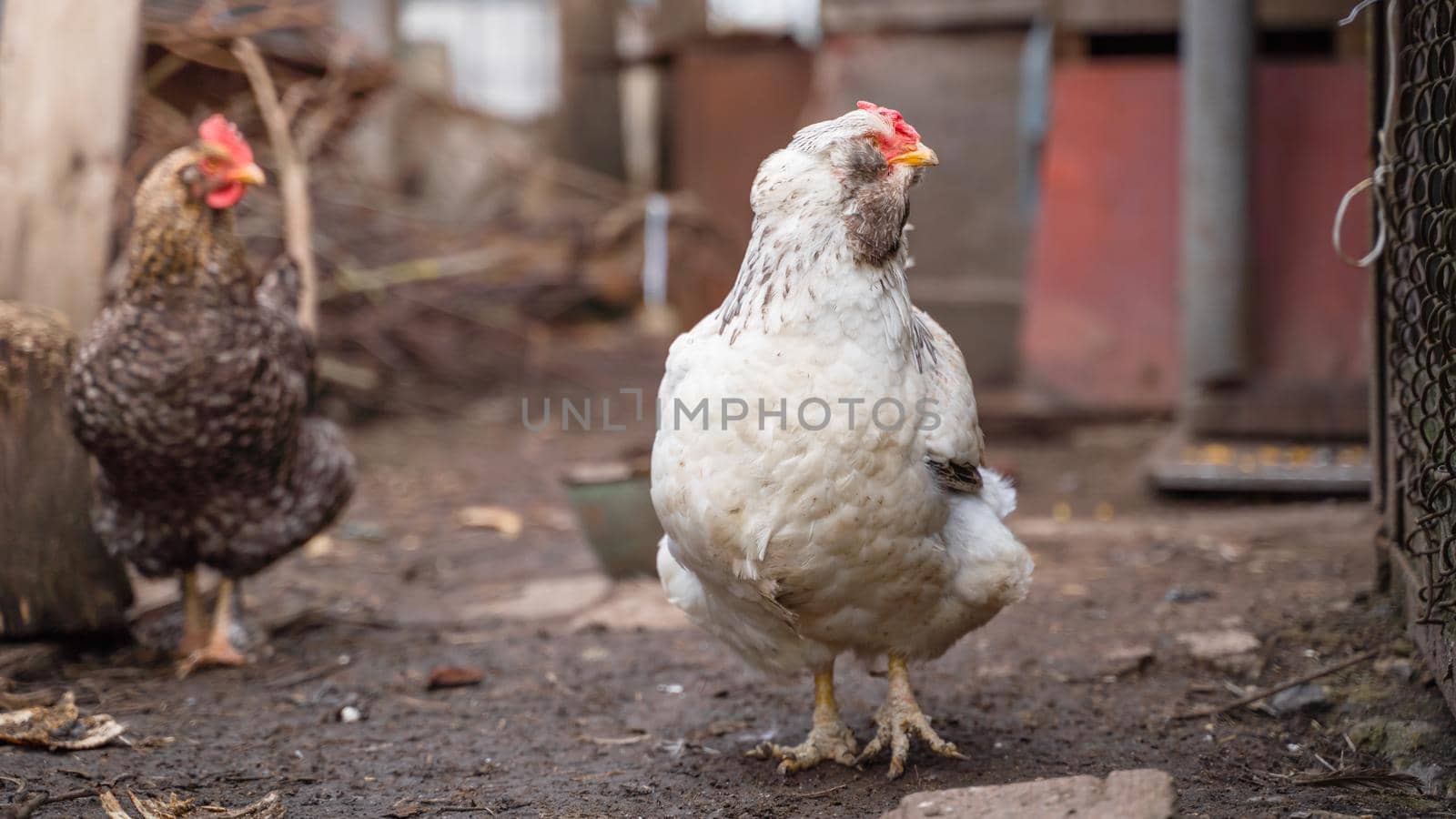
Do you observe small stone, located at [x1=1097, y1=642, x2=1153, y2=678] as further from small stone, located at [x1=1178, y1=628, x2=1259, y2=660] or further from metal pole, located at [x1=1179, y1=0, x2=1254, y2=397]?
metal pole, located at [x1=1179, y1=0, x2=1254, y2=397]

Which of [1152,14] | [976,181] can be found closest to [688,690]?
[976,181]

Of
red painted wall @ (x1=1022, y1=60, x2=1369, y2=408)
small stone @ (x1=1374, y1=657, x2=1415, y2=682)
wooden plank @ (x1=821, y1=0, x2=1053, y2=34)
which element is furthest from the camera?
wooden plank @ (x1=821, y1=0, x2=1053, y2=34)

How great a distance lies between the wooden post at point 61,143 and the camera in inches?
157

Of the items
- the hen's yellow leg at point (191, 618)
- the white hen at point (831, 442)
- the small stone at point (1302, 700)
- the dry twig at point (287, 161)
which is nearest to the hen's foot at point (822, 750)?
the white hen at point (831, 442)

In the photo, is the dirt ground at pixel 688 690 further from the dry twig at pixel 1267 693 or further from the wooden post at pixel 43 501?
the wooden post at pixel 43 501

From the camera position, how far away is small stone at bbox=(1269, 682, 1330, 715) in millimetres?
3109

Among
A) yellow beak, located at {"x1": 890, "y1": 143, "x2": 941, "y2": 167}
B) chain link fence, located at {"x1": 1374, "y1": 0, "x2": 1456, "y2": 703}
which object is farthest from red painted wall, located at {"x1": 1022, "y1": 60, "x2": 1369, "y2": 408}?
yellow beak, located at {"x1": 890, "y1": 143, "x2": 941, "y2": 167}

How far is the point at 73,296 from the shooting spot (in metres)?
4.07

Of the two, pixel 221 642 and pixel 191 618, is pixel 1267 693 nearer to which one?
pixel 221 642

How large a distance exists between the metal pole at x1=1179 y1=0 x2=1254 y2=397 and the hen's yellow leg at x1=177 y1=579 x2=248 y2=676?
418 cm

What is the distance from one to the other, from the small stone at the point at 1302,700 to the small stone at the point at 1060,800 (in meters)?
1.05

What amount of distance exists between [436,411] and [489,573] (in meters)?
3.32

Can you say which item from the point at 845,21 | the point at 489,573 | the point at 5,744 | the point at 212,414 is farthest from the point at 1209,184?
the point at 5,744

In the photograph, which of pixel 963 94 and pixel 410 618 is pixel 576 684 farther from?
pixel 963 94
